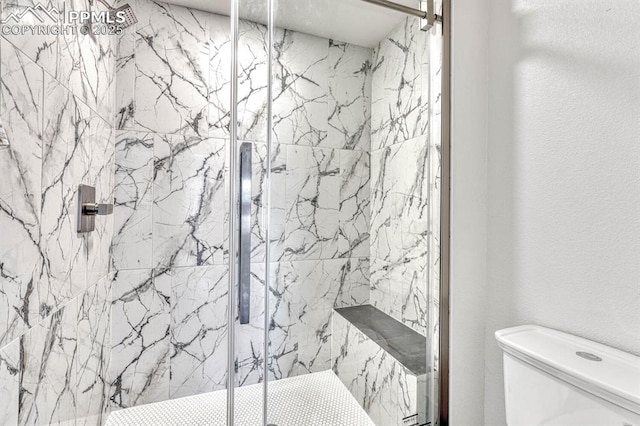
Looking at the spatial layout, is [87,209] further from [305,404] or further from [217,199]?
[305,404]

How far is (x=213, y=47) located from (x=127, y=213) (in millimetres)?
1080

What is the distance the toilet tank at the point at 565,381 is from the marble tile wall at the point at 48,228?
4.01ft

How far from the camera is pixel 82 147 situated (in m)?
1.05

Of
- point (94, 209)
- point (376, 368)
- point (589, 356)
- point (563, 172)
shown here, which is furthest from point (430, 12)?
point (94, 209)

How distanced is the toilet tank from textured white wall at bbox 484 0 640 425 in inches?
2.5

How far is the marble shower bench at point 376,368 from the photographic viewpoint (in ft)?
3.38

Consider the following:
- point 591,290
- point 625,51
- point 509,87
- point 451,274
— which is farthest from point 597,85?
point 451,274

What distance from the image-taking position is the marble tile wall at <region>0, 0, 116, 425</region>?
62cm

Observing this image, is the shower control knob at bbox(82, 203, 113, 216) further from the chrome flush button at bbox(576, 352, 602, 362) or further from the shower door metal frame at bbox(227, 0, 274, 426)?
the chrome flush button at bbox(576, 352, 602, 362)

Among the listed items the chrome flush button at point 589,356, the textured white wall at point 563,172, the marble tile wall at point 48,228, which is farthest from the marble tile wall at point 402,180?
the marble tile wall at point 48,228

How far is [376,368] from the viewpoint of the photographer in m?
1.06

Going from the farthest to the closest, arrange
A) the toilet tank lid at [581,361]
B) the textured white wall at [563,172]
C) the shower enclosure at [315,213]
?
the shower enclosure at [315,213] < the textured white wall at [563,172] < the toilet tank lid at [581,361]

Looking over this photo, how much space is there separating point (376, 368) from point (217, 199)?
1.24m

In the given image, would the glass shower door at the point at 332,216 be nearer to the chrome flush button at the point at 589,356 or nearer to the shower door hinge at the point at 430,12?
the shower door hinge at the point at 430,12
